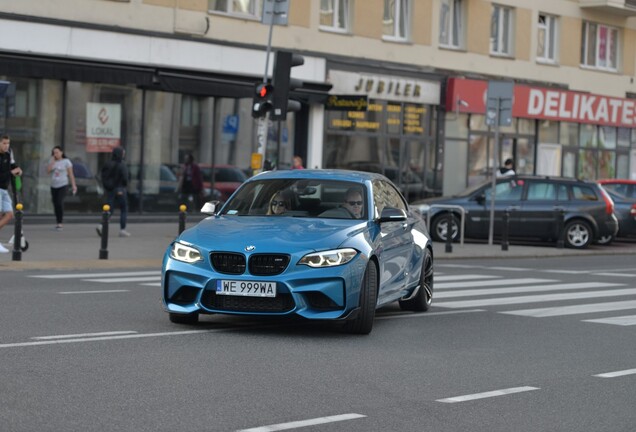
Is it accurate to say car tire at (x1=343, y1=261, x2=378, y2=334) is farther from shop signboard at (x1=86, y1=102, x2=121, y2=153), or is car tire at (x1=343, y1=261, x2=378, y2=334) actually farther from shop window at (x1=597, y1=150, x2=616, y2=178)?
shop window at (x1=597, y1=150, x2=616, y2=178)

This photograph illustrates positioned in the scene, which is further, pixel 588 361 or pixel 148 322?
pixel 148 322

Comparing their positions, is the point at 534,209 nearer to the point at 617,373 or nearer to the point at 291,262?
the point at 291,262

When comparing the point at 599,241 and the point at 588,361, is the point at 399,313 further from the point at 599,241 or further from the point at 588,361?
the point at 599,241

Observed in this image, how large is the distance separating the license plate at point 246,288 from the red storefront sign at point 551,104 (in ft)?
91.2

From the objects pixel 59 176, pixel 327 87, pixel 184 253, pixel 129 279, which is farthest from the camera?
pixel 327 87

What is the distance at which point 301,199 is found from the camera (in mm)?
12438

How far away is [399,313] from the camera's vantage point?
13680 millimetres

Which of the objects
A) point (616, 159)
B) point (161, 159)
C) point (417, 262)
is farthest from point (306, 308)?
point (616, 159)

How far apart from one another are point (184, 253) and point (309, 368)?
226 centimetres

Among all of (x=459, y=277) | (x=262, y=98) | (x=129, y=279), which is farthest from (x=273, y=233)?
(x=262, y=98)

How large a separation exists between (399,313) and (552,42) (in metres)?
30.8

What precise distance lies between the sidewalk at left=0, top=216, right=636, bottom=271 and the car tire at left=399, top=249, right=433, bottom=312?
6535 mm

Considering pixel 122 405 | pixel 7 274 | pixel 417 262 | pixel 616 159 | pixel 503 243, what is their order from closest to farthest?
pixel 122 405 → pixel 417 262 → pixel 7 274 → pixel 503 243 → pixel 616 159

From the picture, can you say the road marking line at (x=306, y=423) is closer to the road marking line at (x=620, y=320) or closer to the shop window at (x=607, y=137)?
the road marking line at (x=620, y=320)
